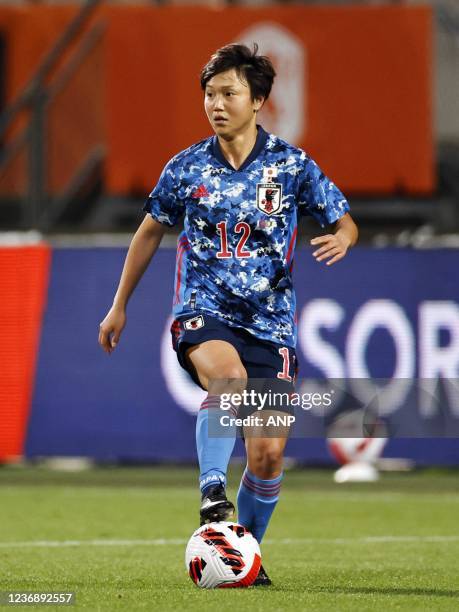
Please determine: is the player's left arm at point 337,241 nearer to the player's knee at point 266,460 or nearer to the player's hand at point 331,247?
the player's hand at point 331,247

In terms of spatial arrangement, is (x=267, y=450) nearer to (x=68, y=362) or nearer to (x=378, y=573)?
(x=378, y=573)

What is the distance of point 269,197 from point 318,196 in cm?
25

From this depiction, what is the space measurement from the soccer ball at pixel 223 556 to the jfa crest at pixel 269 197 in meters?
1.28

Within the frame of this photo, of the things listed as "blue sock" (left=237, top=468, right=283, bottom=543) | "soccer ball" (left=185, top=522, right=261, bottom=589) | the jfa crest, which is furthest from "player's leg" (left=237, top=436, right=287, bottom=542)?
the jfa crest

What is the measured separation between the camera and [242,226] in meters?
6.46

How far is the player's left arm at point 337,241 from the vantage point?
6285 mm

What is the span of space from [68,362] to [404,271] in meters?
2.88

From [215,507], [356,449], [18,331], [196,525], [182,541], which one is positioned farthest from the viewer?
[18,331]

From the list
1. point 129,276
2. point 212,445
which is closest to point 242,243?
point 129,276

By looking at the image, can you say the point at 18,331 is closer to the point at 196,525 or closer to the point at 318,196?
the point at 196,525

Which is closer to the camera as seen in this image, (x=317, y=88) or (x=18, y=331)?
(x=18, y=331)

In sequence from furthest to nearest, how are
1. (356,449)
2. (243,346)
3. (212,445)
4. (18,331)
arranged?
1. (18,331)
2. (356,449)
3. (243,346)
4. (212,445)

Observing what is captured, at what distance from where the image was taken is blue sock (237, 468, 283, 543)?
6543 mm

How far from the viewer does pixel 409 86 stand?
48.0ft
